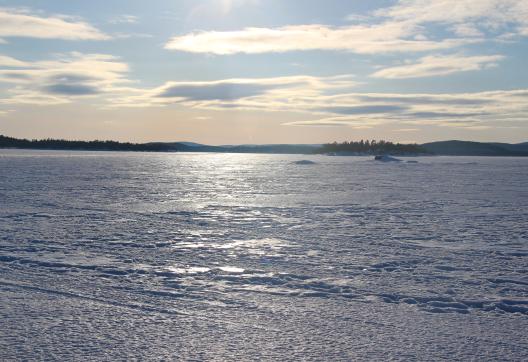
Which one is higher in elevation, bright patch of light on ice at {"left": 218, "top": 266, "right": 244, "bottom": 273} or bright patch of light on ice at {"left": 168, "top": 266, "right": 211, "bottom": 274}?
bright patch of light on ice at {"left": 218, "top": 266, "right": 244, "bottom": 273}

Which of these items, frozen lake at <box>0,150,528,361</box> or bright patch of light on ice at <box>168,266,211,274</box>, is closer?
frozen lake at <box>0,150,528,361</box>

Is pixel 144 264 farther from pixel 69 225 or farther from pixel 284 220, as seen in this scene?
pixel 284 220

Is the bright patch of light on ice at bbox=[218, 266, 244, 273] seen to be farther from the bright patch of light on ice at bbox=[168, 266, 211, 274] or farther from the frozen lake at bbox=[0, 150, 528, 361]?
the bright patch of light on ice at bbox=[168, 266, 211, 274]

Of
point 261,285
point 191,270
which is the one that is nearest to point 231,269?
point 191,270

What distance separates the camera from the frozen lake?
424 centimetres

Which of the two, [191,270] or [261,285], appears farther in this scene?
[191,270]

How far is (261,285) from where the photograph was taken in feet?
20.1

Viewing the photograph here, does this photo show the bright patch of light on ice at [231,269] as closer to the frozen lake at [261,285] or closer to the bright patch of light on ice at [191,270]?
the frozen lake at [261,285]

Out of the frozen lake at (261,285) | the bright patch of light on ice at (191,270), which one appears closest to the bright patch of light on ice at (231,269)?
the frozen lake at (261,285)

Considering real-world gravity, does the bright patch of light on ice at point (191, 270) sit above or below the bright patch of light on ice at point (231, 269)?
below

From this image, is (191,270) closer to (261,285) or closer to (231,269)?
(231,269)

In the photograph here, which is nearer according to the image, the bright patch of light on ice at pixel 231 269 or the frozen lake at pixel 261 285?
the frozen lake at pixel 261 285

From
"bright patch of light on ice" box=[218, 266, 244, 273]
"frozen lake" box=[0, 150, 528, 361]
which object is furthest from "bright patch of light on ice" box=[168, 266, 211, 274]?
"bright patch of light on ice" box=[218, 266, 244, 273]

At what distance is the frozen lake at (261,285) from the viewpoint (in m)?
4.24
